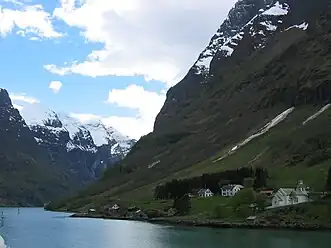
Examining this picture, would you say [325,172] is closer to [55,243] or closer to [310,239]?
[310,239]

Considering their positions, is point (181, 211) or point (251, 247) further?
point (181, 211)

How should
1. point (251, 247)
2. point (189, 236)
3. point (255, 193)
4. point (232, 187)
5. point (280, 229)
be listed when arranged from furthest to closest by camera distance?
point (232, 187) → point (255, 193) → point (280, 229) → point (189, 236) → point (251, 247)

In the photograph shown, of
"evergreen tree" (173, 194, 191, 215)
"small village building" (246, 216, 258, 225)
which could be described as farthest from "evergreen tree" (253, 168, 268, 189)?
"small village building" (246, 216, 258, 225)

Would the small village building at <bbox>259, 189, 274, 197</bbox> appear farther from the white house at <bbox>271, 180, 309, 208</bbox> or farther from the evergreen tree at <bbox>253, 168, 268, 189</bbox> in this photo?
the white house at <bbox>271, 180, 309, 208</bbox>

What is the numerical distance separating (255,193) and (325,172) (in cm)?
2952

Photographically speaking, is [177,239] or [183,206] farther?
[183,206]

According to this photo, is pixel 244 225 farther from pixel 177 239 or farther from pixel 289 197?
pixel 177 239

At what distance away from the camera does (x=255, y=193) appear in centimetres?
17088

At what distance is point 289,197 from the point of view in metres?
158

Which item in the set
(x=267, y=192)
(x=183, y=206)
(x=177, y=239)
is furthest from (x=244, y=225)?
(x=183, y=206)

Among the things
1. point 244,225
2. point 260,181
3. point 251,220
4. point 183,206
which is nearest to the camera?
point 244,225

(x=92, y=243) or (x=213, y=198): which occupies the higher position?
(x=213, y=198)

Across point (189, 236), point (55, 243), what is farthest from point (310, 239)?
point (55, 243)

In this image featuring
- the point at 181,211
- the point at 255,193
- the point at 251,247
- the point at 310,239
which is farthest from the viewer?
the point at 181,211
